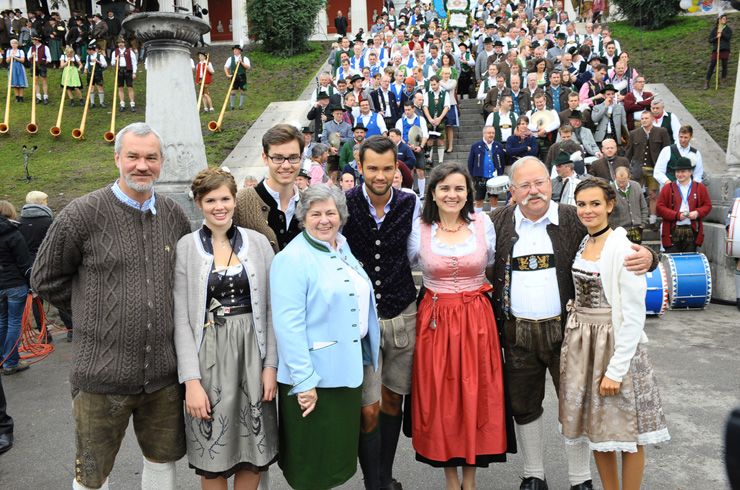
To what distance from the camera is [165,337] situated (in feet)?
9.22

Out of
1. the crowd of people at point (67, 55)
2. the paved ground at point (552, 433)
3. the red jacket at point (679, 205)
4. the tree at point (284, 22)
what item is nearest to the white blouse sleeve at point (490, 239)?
the paved ground at point (552, 433)

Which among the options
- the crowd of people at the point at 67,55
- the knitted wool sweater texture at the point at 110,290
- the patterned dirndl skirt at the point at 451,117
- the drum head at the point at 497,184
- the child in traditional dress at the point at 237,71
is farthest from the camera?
the crowd of people at the point at 67,55

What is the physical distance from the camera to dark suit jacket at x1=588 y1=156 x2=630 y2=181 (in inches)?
347

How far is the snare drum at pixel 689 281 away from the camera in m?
7.33

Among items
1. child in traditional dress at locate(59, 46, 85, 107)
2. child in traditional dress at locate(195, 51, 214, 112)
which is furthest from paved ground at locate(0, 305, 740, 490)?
child in traditional dress at locate(59, 46, 85, 107)

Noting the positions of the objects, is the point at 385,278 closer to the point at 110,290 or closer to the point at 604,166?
the point at 110,290

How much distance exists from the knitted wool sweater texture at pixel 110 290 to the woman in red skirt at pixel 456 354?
1.47 metres

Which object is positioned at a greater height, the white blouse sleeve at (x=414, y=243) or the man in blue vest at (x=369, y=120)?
the man in blue vest at (x=369, y=120)

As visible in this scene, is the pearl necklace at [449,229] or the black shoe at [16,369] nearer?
the pearl necklace at [449,229]

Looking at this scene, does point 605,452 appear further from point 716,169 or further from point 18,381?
point 716,169

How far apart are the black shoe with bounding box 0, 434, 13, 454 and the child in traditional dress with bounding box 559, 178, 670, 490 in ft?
13.4

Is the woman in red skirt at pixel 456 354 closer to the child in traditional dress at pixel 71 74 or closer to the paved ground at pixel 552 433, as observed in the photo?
the paved ground at pixel 552 433

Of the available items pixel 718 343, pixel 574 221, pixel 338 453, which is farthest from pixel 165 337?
pixel 718 343

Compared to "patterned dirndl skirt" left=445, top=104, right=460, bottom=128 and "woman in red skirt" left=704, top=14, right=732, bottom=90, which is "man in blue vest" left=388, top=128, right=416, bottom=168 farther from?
"woman in red skirt" left=704, top=14, right=732, bottom=90
